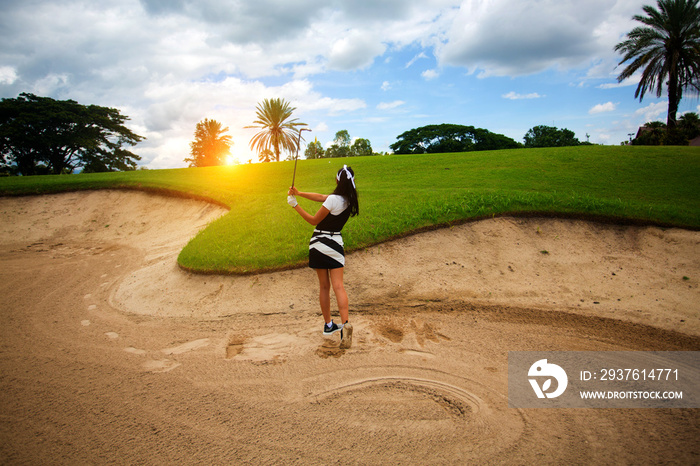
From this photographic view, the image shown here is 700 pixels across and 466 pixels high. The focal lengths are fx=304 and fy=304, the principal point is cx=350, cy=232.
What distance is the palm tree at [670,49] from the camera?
28.3 m

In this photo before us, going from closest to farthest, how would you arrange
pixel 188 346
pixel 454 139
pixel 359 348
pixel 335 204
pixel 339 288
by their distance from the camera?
pixel 335 204
pixel 339 288
pixel 359 348
pixel 188 346
pixel 454 139

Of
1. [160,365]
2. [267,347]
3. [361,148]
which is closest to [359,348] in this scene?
[267,347]

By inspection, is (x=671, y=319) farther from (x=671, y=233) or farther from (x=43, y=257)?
(x=43, y=257)

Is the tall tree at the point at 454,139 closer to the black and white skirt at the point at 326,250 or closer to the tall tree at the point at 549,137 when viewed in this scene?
the tall tree at the point at 549,137

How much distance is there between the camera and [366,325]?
5.58 m

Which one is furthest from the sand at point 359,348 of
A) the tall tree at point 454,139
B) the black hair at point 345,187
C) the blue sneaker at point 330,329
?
the tall tree at point 454,139

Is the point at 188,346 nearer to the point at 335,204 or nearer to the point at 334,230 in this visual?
the point at 334,230

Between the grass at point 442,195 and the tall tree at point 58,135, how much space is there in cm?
2406

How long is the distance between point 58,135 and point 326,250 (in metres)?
47.8

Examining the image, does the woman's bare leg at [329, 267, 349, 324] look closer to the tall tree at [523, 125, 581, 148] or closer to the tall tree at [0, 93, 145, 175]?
the tall tree at [0, 93, 145, 175]

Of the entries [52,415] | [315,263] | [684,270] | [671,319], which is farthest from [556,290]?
[52,415]

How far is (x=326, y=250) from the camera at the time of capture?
4.63 metres

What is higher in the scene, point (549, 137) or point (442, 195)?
point (549, 137)

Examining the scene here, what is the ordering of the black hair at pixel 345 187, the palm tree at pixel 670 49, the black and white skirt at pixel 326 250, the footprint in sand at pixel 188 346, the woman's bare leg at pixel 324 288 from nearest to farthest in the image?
the black hair at pixel 345 187 < the black and white skirt at pixel 326 250 < the woman's bare leg at pixel 324 288 < the footprint in sand at pixel 188 346 < the palm tree at pixel 670 49
